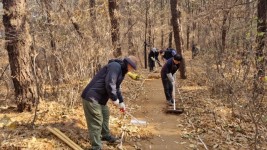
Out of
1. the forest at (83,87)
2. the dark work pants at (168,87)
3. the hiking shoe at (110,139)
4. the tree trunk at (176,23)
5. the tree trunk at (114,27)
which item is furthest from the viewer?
the tree trunk at (176,23)

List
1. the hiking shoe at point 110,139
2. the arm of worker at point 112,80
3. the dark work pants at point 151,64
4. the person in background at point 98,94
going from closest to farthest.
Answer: the arm of worker at point 112,80 → the person in background at point 98,94 → the hiking shoe at point 110,139 → the dark work pants at point 151,64

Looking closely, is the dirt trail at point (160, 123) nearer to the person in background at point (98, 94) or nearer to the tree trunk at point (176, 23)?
the person in background at point (98, 94)

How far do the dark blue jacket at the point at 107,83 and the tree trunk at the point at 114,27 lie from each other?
670 cm

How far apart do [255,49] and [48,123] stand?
23.1 feet

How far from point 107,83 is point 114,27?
8.47 metres

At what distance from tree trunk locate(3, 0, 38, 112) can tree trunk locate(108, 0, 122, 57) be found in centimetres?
572

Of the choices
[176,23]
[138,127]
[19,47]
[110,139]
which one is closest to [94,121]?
[110,139]

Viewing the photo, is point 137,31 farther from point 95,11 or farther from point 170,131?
point 170,131

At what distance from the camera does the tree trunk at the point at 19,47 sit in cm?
626

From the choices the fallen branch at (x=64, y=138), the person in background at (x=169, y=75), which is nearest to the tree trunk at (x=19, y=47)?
the fallen branch at (x=64, y=138)

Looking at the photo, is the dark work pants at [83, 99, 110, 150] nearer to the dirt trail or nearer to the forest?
the forest

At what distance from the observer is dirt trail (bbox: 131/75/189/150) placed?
6.32 m

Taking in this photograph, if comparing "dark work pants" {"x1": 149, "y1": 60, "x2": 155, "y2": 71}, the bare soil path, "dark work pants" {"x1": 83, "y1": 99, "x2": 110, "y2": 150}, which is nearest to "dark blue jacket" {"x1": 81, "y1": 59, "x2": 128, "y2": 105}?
"dark work pants" {"x1": 83, "y1": 99, "x2": 110, "y2": 150}

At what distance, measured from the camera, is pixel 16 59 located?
20.6 feet
